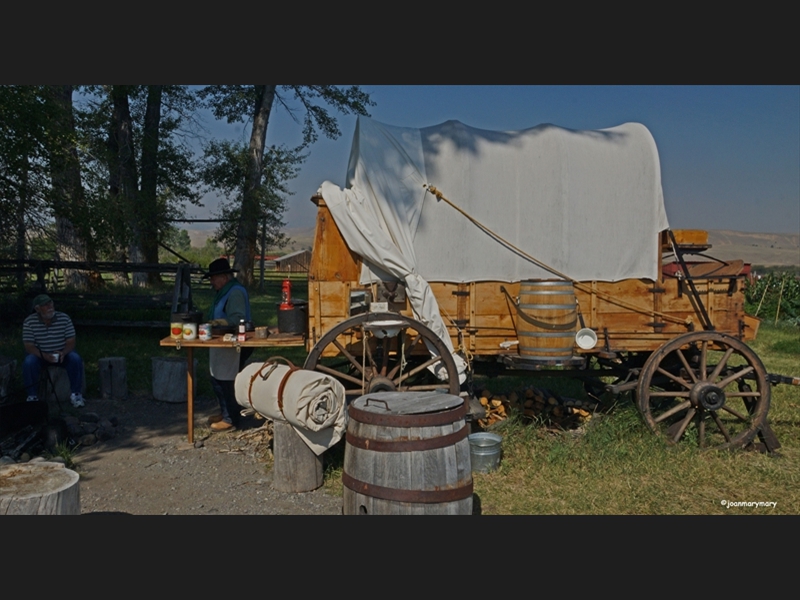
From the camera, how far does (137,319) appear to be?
472 inches

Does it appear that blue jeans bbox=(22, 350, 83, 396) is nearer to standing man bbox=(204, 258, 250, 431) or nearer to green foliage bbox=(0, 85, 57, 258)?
green foliage bbox=(0, 85, 57, 258)

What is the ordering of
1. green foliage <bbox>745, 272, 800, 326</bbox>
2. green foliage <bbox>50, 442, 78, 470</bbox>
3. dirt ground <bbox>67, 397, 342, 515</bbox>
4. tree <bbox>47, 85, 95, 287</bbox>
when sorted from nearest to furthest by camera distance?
1. dirt ground <bbox>67, 397, 342, 515</bbox>
2. green foliage <bbox>50, 442, 78, 470</bbox>
3. tree <bbox>47, 85, 95, 287</bbox>
4. green foliage <bbox>745, 272, 800, 326</bbox>

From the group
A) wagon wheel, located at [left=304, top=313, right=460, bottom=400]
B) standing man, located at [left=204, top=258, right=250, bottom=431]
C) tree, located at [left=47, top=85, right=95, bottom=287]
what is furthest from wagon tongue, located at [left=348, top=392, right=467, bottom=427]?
tree, located at [left=47, top=85, right=95, bottom=287]

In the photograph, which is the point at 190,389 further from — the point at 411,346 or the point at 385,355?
the point at 411,346

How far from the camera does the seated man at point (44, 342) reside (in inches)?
295

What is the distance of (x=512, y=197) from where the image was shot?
6.28 metres

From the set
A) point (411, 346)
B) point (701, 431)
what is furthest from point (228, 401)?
point (701, 431)

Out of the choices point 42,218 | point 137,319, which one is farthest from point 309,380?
point 137,319

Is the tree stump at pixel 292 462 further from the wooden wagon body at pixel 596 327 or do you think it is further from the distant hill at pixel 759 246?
the distant hill at pixel 759 246

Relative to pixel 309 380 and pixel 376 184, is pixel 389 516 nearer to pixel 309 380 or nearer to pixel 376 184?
pixel 309 380

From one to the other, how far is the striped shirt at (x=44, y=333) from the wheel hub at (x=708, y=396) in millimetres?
6412

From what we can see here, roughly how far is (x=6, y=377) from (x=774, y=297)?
1935 cm

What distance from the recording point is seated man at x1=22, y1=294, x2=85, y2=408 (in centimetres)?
750

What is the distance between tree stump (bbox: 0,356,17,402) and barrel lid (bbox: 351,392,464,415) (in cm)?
470
